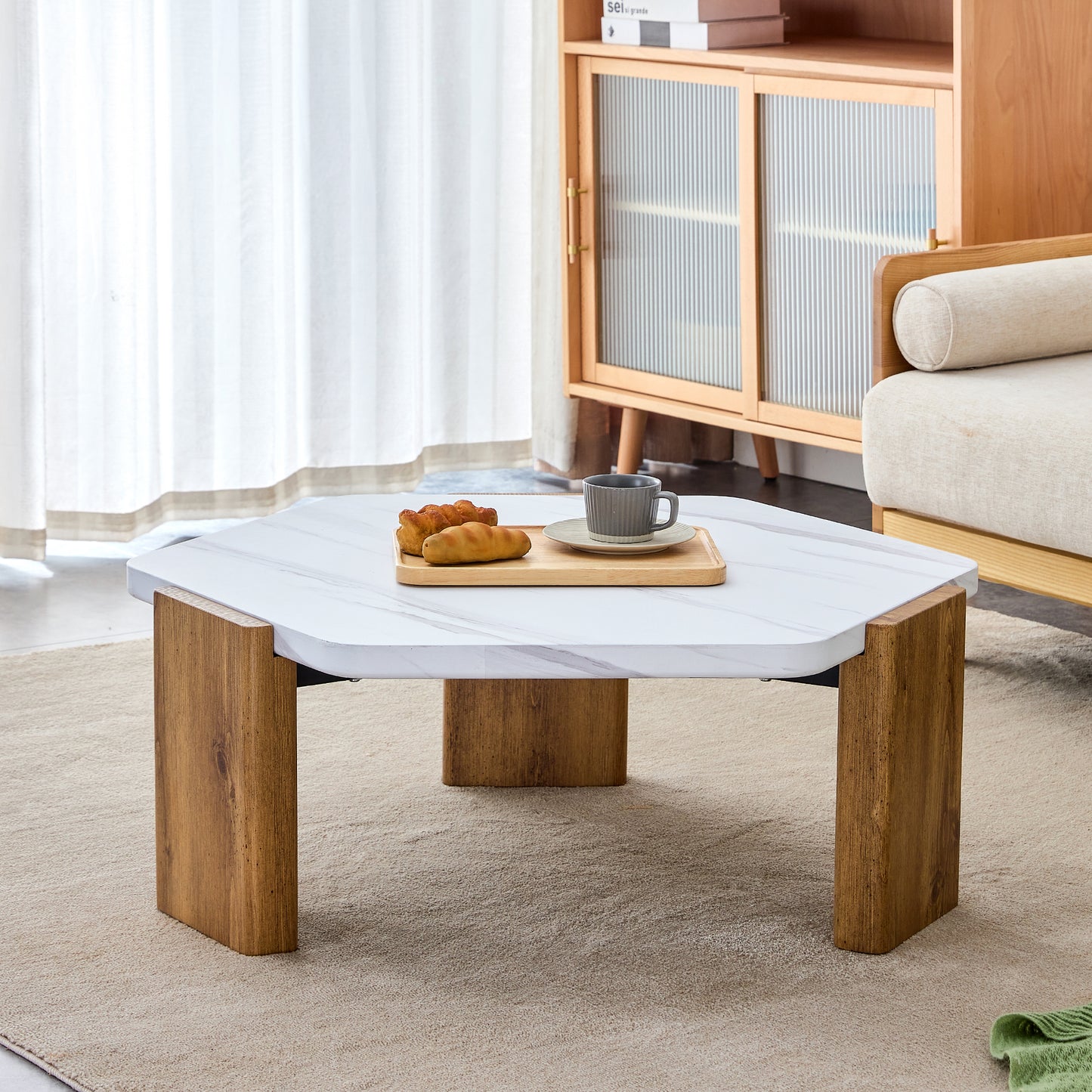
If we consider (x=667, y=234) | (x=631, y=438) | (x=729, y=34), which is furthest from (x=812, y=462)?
(x=729, y=34)

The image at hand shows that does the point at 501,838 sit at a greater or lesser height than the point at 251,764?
lesser

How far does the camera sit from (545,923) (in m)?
1.74

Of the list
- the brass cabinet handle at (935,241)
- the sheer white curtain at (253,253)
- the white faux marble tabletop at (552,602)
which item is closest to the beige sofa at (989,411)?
the brass cabinet handle at (935,241)

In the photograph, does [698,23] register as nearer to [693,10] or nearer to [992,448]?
[693,10]

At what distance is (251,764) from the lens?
5.27 feet

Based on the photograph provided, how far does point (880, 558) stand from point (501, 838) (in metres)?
0.53

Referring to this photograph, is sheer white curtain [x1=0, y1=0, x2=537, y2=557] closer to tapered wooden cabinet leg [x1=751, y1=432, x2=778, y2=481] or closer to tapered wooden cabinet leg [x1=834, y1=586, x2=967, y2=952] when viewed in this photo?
tapered wooden cabinet leg [x1=751, y1=432, x2=778, y2=481]

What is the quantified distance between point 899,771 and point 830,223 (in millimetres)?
1722

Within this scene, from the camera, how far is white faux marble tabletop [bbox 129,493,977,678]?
1490mm

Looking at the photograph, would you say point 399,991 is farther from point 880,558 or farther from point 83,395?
point 83,395

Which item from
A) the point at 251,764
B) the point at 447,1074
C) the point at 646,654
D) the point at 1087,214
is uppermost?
the point at 1087,214

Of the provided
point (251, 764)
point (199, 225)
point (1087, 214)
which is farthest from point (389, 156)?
point (251, 764)

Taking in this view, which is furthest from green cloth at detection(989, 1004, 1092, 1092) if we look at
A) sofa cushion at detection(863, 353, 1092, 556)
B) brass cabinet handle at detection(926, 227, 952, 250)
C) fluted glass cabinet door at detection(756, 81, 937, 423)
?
fluted glass cabinet door at detection(756, 81, 937, 423)

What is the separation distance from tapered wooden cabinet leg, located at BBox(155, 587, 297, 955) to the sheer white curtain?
1.53 m
